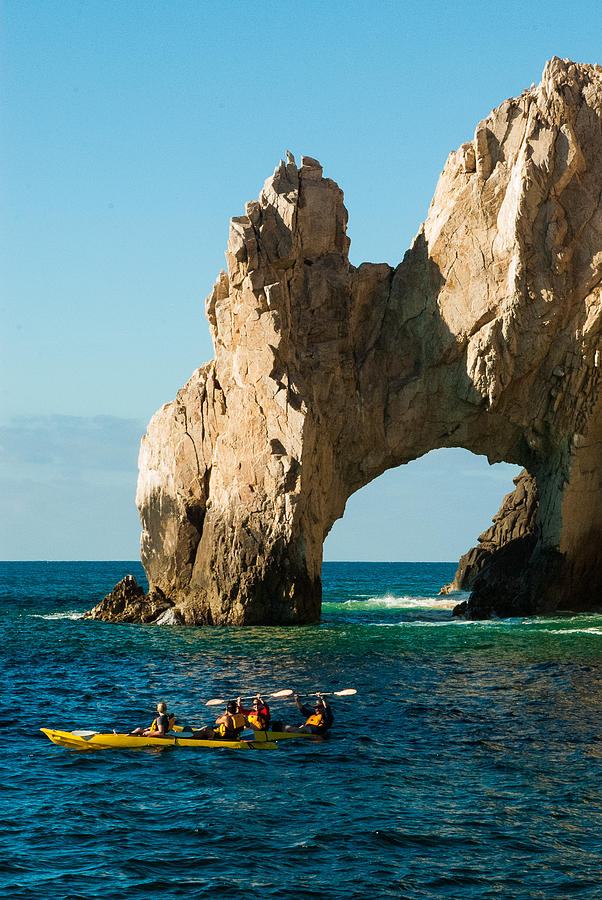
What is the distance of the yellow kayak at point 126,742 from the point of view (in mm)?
22188

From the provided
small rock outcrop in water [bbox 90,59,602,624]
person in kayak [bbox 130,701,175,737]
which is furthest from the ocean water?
small rock outcrop in water [bbox 90,59,602,624]

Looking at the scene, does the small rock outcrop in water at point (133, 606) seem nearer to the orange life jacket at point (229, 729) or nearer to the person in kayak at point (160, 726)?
the person in kayak at point (160, 726)

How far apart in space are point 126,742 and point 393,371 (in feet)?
94.6

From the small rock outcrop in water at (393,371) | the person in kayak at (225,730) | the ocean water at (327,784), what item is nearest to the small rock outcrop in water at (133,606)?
the small rock outcrop in water at (393,371)

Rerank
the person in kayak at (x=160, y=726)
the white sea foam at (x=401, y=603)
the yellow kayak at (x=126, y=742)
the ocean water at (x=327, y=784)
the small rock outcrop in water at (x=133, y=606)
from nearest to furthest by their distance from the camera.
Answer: the ocean water at (x=327, y=784) → the yellow kayak at (x=126, y=742) → the person in kayak at (x=160, y=726) → the small rock outcrop in water at (x=133, y=606) → the white sea foam at (x=401, y=603)

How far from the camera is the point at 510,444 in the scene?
48.1m

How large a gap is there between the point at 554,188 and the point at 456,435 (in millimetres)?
12492

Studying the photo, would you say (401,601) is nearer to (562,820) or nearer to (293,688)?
(293,688)

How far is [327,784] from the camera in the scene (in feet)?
62.4

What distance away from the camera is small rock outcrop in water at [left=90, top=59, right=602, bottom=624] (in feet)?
140

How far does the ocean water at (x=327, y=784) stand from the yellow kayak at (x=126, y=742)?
259 mm

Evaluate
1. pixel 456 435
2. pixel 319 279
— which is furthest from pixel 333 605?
pixel 319 279

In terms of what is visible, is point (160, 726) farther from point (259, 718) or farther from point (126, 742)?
point (259, 718)

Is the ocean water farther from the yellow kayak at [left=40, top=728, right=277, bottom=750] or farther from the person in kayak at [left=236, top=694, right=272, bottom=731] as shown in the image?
the person in kayak at [left=236, top=694, right=272, bottom=731]
